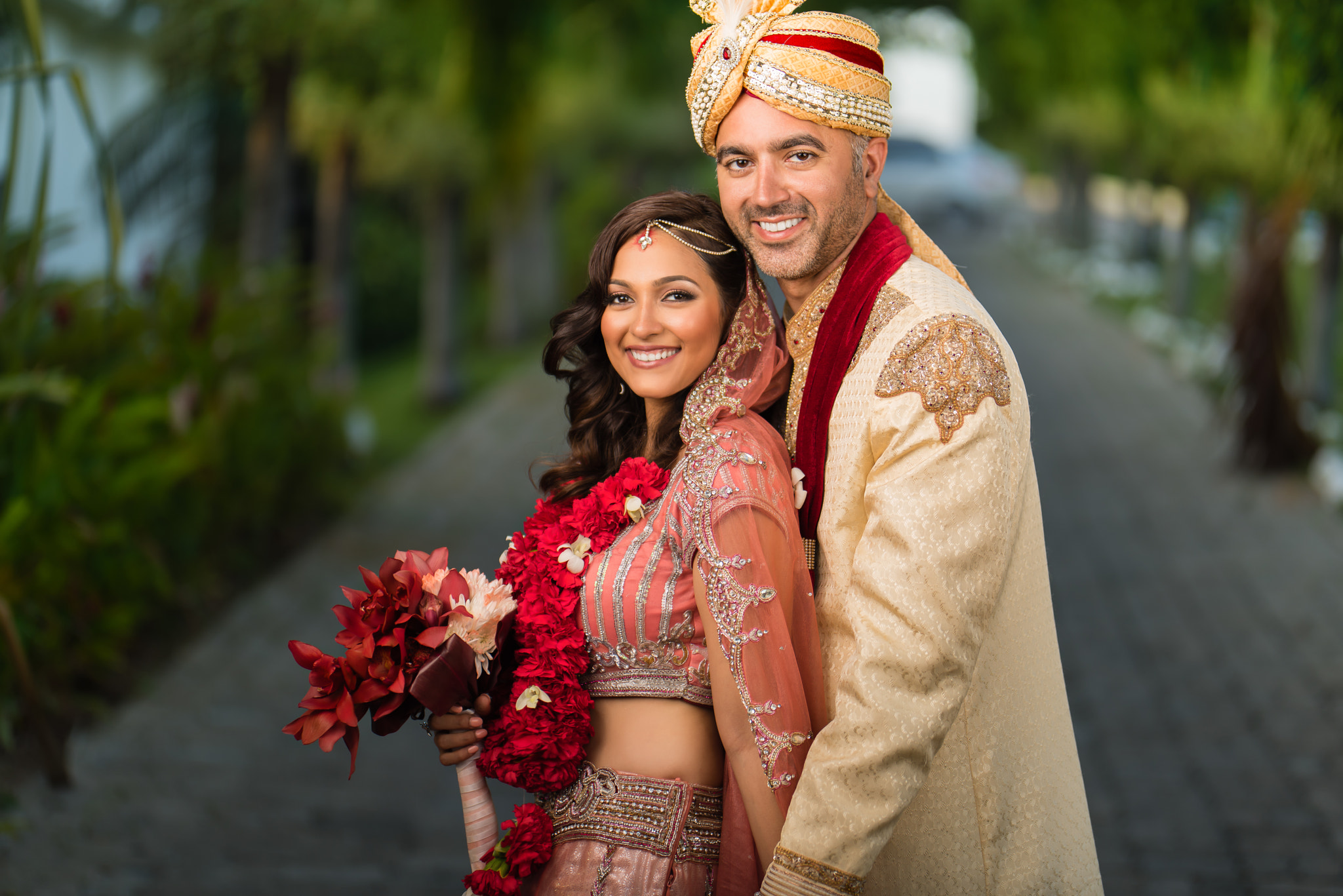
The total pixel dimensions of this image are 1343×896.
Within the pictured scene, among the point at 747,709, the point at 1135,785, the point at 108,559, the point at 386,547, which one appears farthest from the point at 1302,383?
the point at 747,709

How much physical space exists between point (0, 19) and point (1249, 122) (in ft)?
29.0

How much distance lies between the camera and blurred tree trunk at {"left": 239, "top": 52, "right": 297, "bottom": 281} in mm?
8484

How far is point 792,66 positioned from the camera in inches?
81.1

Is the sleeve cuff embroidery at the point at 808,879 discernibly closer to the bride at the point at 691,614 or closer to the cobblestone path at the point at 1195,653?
the bride at the point at 691,614

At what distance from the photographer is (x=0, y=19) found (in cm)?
696

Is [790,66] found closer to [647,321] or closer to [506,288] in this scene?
[647,321]

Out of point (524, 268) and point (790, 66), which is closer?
point (790, 66)

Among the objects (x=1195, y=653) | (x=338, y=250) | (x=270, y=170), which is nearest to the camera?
(x=1195, y=653)

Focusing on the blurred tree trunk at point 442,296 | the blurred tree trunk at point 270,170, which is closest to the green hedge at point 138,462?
the blurred tree trunk at point 270,170

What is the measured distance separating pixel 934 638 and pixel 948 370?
42cm

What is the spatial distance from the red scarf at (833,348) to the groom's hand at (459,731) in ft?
2.23

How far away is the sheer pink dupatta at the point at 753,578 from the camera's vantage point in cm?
206

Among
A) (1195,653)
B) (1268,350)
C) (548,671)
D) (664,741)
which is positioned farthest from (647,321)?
(1268,350)

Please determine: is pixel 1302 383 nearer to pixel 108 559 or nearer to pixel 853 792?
pixel 108 559
